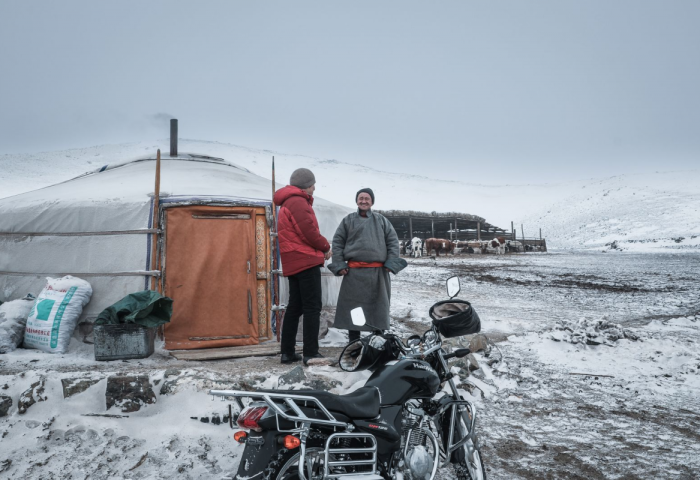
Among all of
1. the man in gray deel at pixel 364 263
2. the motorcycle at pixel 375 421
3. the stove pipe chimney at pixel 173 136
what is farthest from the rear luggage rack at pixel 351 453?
the stove pipe chimney at pixel 173 136

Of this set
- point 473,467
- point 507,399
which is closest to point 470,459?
point 473,467

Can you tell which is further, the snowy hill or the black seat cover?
the snowy hill

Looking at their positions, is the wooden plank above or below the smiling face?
below

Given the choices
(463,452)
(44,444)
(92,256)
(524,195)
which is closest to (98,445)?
(44,444)

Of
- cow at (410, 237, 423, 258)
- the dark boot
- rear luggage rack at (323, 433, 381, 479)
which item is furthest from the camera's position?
cow at (410, 237, 423, 258)

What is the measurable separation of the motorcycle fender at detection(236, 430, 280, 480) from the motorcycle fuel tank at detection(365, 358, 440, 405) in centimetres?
46

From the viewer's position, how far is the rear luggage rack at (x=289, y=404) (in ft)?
4.97

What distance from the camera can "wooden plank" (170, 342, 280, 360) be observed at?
4.18 metres

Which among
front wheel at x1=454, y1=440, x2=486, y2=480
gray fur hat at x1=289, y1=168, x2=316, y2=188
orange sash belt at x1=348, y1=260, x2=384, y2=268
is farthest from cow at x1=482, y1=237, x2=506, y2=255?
front wheel at x1=454, y1=440, x2=486, y2=480

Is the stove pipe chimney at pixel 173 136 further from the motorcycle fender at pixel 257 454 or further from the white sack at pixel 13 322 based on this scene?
the motorcycle fender at pixel 257 454

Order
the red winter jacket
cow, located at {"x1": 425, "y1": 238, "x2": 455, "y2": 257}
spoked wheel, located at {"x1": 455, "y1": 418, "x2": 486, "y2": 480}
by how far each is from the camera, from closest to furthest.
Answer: spoked wheel, located at {"x1": 455, "y1": 418, "x2": 486, "y2": 480} → the red winter jacket → cow, located at {"x1": 425, "y1": 238, "x2": 455, "y2": 257}

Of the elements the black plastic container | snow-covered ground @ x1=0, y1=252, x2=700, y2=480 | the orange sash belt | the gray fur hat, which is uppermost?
the gray fur hat

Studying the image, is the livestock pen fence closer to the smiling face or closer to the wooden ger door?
the wooden ger door

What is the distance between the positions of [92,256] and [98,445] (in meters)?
2.45
